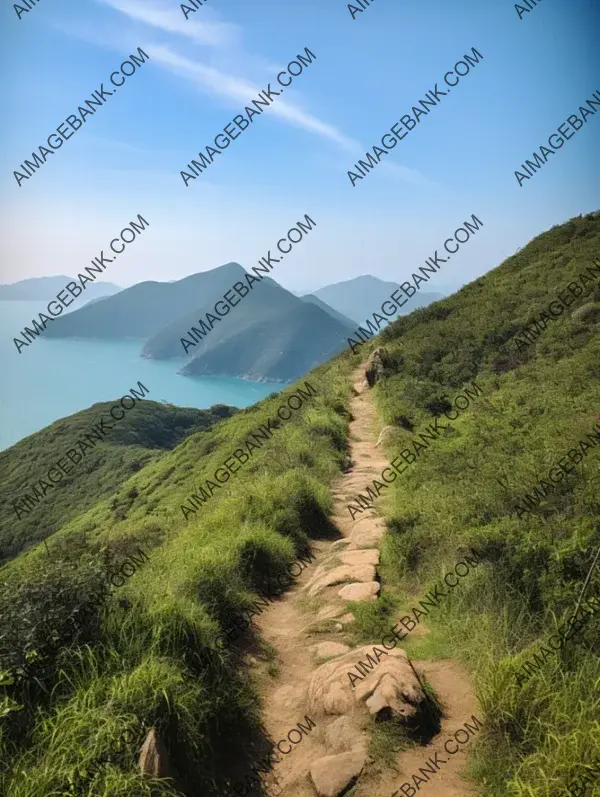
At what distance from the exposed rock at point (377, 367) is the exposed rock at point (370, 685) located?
1798 centimetres

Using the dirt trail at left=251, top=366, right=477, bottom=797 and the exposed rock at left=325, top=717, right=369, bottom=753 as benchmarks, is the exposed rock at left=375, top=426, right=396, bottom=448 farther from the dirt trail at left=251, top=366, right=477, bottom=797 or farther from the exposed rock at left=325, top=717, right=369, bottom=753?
the exposed rock at left=325, top=717, right=369, bottom=753

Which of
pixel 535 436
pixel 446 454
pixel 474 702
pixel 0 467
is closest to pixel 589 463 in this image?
pixel 535 436

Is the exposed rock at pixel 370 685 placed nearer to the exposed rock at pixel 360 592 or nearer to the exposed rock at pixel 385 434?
the exposed rock at pixel 360 592

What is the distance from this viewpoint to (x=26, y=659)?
3.85 metres

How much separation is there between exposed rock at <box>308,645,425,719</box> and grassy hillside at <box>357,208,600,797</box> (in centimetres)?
55

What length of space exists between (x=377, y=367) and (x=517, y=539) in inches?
692

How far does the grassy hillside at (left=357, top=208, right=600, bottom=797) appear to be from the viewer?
368 cm

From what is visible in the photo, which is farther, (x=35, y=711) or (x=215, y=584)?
(x=215, y=584)

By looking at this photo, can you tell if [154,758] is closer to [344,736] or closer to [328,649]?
[344,736]

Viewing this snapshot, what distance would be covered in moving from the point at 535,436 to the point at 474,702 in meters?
6.51

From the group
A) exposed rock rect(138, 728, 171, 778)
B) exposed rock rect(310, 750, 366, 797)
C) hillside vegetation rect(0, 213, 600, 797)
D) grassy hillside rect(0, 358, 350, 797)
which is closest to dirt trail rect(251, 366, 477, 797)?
exposed rock rect(310, 750, 366, 797)

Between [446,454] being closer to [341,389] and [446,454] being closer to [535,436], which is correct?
[535,436]

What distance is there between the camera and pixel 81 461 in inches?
3455

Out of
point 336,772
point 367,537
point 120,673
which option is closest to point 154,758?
point 120,673
